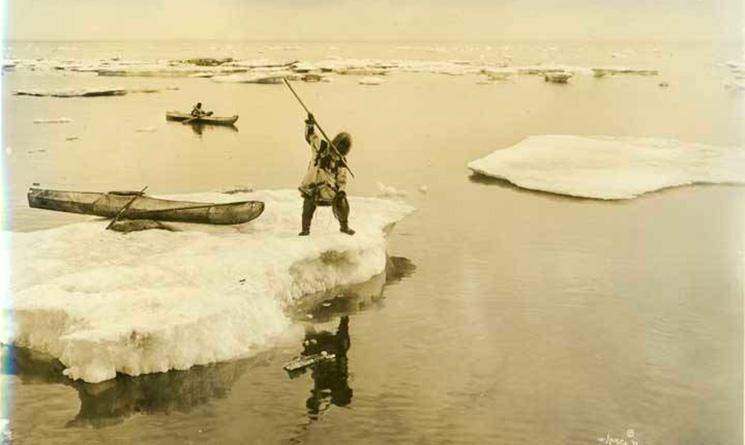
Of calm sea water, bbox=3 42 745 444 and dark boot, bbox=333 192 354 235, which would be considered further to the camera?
dark boot, bbox=333 192 354 235

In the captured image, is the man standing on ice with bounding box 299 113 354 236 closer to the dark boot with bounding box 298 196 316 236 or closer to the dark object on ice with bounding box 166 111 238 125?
the dark boot with bounding box 298 196 316 236

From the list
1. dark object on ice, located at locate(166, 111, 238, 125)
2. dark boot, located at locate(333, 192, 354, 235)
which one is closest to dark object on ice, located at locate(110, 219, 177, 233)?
dark object on ice, located at locate(166, 111, 238, 125)

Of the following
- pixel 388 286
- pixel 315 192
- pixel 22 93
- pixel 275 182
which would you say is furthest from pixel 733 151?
pixel 22 93

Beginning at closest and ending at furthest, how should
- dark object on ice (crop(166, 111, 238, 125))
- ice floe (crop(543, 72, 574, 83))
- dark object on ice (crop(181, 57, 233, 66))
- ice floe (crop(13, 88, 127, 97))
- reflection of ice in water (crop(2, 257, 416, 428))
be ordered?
reflection of ice in water (crop(2, 257, 416, 428))
ice floe (crop(13, 88, 127, 97))
dark object on ice (crop(181, 57, 233, 66))
dark object on ice (crop(166, 111, 238, 125))
ice floe (crop(543, 72, 574, 83))

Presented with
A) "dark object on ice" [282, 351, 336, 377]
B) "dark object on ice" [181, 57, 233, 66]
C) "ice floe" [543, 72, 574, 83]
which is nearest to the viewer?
"dark object on ice" [282, 351, 336, 377]

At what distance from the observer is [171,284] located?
490cm

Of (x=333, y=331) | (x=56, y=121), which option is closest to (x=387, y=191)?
(x=333, y=331)

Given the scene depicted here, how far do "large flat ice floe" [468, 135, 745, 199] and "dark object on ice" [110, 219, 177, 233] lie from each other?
114 inches

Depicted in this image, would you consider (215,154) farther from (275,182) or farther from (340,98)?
(340,98)

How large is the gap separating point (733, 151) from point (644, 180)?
838mm

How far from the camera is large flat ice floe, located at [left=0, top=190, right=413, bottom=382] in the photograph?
14.3 feet

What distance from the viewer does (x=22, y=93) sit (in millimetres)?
5336

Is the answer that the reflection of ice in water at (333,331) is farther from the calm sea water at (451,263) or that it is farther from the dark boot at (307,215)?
the dark boot at (307,215)

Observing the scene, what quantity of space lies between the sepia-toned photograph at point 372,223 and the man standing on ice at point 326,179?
0.06ft
